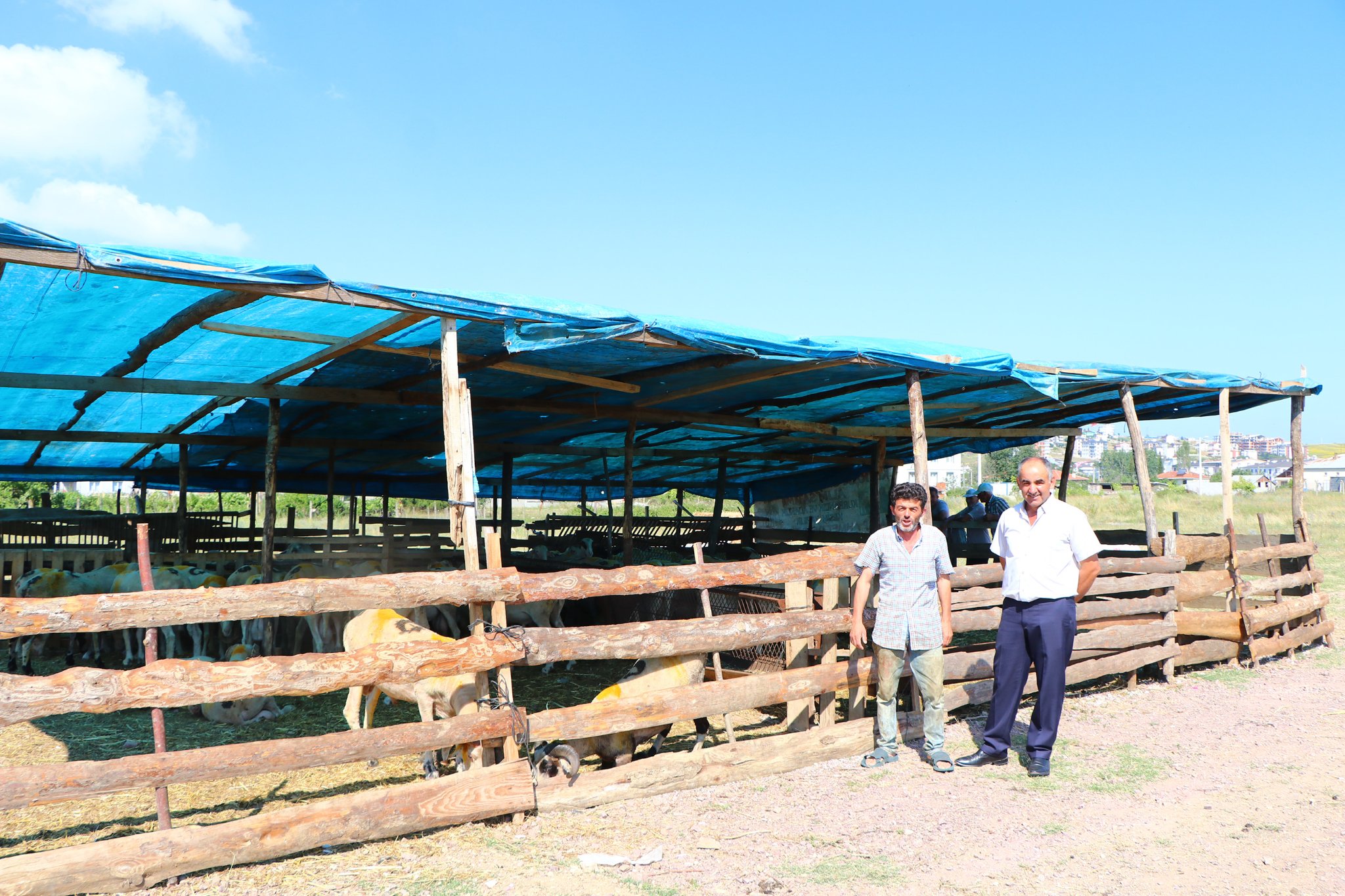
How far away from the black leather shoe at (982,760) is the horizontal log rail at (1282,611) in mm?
4995

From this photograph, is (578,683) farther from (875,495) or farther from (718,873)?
(875,495)

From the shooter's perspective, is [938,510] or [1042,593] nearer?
[1042,593]

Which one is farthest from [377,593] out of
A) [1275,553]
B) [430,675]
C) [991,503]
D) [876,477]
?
[876,477]

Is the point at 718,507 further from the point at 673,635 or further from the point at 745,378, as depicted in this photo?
the point at 673,635

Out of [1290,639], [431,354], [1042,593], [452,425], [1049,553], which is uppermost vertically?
[431,354]

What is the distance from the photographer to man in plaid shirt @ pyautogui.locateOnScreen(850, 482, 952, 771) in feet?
20.5

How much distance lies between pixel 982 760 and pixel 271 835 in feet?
14.8

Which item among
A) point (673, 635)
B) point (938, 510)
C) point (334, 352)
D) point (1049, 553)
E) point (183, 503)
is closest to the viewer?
point (673, 635)

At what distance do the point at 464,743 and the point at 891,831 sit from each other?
8.17ft

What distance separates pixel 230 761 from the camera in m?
4.61

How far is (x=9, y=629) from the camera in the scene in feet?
14.0

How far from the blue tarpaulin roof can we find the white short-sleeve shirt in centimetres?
215

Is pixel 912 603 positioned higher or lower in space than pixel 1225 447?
lower

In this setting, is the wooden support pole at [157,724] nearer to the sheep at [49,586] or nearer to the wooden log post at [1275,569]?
the sheep at [49,586]
